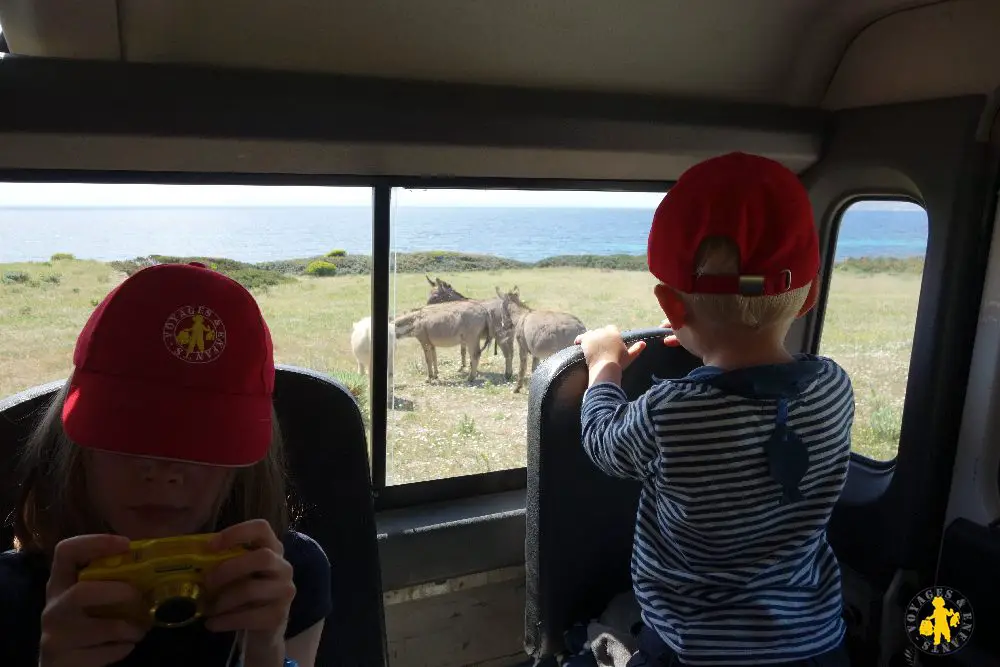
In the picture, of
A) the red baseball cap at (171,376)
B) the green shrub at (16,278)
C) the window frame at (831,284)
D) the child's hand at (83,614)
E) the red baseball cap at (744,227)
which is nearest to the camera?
the child's hand at (83,614)

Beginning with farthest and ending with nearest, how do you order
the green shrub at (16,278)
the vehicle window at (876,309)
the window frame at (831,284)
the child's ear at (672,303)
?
the vehicle window at (876,309) → the window frame at (831,284) → the green shrub at (16,278) → the child's ear at (672,303)

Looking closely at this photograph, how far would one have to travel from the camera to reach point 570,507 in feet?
5.59

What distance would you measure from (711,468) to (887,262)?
3.78 ft

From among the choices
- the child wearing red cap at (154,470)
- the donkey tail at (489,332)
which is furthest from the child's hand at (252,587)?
the donkey tail at (489,332)

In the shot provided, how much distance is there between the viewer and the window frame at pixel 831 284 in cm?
190

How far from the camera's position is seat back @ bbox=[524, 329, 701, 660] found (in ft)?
5.43

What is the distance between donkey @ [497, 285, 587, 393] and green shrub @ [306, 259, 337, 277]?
1.77ft

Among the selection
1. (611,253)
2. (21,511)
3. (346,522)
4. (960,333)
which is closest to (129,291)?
(21,511)

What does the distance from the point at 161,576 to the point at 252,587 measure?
0.33ft

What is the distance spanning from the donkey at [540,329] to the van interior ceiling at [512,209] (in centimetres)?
4

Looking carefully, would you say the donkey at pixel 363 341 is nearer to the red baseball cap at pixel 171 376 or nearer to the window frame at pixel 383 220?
the window frame at pixel 383 220
